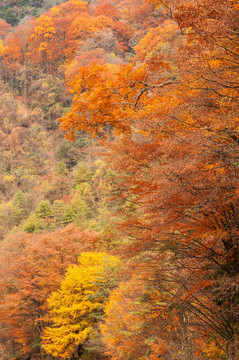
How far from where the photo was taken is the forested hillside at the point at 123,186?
4277 mm

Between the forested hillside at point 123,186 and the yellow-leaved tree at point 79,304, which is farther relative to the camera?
the yellow-leaved tree at point 79,304

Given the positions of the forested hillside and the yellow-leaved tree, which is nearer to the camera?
the forested hillside

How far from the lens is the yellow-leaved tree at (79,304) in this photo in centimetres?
1488

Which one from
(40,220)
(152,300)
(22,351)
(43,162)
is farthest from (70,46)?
(152,300)

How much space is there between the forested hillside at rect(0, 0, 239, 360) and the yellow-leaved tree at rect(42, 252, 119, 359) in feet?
0.28

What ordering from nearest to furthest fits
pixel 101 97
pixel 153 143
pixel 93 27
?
pixel 153 143 → pixel 101 97 → pixel 93 27

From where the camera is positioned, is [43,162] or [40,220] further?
[43,162]

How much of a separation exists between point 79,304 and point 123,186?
426 inches

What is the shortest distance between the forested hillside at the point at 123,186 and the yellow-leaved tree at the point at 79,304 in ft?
0.28

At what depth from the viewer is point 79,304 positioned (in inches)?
592

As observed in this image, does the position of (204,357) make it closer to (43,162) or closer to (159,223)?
(159,223)

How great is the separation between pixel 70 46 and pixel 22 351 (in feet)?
151

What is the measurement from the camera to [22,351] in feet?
60.2

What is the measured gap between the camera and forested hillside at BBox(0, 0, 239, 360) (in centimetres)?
428
